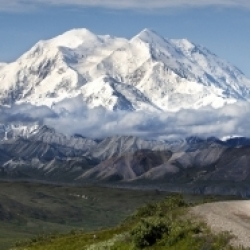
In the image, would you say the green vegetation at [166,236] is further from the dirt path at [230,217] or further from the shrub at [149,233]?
the dirt path at [230,217]

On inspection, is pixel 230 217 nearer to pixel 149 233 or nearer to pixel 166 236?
pixel 166 236

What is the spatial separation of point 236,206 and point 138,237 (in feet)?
36.7

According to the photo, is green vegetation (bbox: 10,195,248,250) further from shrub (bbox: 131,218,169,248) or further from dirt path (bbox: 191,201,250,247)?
dirt path (bbox: 191,201,250,247)

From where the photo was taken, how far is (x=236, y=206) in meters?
57.4

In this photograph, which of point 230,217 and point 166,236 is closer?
point 166,236

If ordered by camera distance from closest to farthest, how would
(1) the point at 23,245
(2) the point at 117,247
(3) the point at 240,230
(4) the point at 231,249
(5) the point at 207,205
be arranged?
(4) the point at 231,249 → (3) the point at 240,230 → (2) the point at 117,247 → (5) the point at 207,205 → (1) the point at 23,245

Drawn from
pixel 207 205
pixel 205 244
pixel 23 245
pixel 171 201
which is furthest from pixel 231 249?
pixel 23 245

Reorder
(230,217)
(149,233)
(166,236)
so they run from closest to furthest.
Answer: (166,236), (149,233), (230,217)

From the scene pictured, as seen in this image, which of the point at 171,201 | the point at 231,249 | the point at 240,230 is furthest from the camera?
the point at 171,201

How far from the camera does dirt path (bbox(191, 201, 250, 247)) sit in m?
46.0

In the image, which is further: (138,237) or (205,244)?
(138,237)

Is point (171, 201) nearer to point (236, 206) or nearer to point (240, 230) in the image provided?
point (236, 206)

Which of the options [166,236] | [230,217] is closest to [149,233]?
[166,236]

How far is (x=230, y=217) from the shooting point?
5281cm
